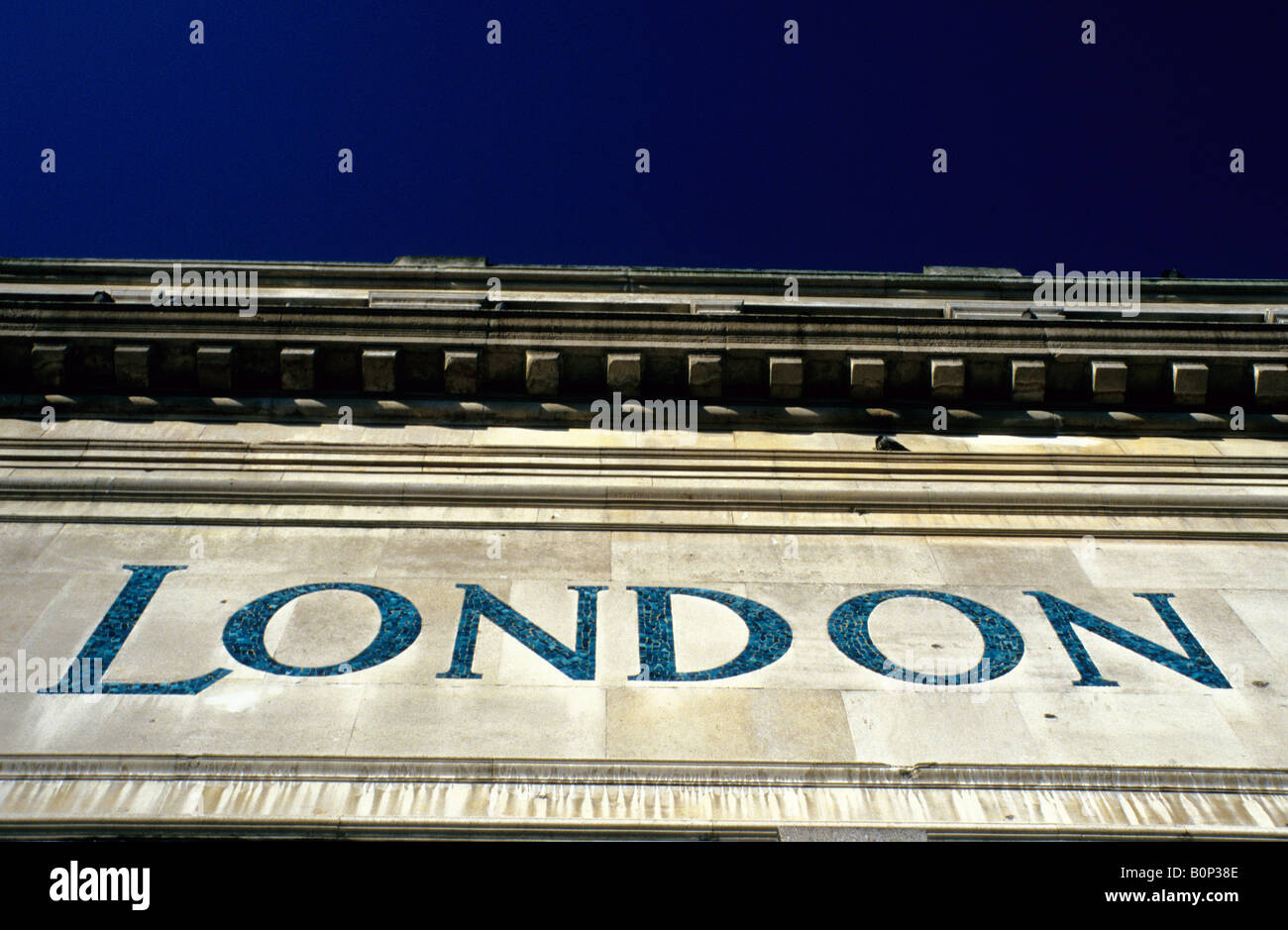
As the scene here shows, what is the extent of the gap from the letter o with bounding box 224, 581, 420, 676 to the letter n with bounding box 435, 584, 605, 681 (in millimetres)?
432

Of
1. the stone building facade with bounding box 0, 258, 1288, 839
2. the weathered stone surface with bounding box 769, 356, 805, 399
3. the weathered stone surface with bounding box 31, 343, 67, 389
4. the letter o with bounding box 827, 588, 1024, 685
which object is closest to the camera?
the stone building facade with bounding box 0, 258, 1288, 839

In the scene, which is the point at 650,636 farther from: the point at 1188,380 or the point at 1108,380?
the point at 1188,380

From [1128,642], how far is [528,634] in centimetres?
494

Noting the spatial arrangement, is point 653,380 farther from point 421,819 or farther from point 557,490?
point 421,819

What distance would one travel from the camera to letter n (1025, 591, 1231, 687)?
9.87m

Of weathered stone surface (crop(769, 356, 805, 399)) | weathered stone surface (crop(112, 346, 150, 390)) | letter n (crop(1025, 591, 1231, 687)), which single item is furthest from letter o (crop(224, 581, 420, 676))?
letter n (crop(1025, 591, 1231, 687))

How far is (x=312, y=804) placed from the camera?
8062 mm

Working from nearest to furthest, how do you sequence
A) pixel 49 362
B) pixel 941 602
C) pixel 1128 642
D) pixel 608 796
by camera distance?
pixel 608 796 < pixel 1128 642 < pixel 941 602 < pixel 49 362

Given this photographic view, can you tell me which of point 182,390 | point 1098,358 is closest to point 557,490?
point 182,390

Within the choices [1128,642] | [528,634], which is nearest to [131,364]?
[528,634]

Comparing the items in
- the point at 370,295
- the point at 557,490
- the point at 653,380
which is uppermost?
the point at 370,295

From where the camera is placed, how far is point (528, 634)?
1009 cm

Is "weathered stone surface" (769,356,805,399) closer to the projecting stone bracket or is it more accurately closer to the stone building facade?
the stone building facade
